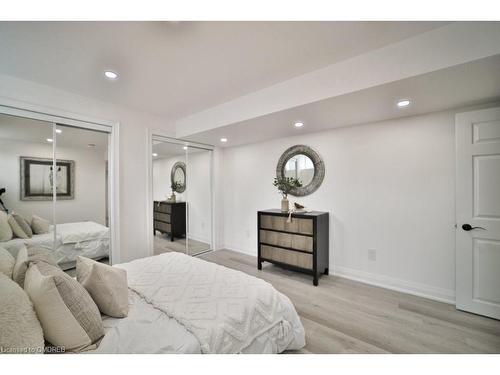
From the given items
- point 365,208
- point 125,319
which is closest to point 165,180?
point 125,319

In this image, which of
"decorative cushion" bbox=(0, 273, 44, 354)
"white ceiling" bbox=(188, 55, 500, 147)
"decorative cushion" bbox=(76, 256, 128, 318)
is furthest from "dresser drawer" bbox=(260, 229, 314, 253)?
"decorative cushion" bbox=(0, 273, 44, 354)

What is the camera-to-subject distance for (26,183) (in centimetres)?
225

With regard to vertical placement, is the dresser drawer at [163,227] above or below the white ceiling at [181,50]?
below

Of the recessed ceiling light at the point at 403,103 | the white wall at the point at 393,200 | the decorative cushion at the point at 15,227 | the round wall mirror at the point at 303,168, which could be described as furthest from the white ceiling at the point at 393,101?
the decorative cushion at the point at 15,227

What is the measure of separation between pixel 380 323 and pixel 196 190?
331 cm

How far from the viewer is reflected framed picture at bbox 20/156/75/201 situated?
88.4 inches

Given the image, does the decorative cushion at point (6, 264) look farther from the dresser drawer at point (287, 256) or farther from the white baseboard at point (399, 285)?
the white baseboard at point (399, 285)

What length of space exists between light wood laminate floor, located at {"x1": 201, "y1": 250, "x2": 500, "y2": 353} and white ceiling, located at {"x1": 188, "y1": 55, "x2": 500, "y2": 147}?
6.88ft

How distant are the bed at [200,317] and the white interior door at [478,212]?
1.92m

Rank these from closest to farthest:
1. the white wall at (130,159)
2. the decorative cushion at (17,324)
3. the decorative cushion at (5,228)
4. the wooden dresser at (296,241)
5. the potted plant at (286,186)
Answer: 1. the decorative cushion at (17,324)
2. the decorative cushion at (5,228)
3. the white wall at (130,159)
4. the wooden dresser at (296,241)
5. the potted plant at (286,186)

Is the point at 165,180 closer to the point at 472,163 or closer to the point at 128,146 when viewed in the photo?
the point at 128,146

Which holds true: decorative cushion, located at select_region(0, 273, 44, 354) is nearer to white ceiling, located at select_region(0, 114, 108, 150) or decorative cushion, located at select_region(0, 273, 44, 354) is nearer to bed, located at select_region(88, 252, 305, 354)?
bed, located at select_region(88, 252, 305, 354)

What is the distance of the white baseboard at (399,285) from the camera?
2.31 m

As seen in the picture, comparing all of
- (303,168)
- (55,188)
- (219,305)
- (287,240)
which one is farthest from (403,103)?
(55,188)
